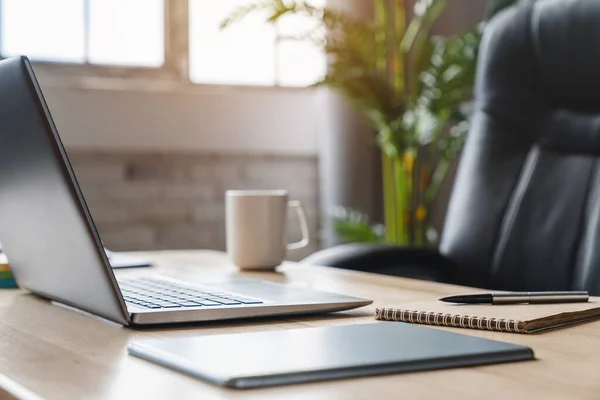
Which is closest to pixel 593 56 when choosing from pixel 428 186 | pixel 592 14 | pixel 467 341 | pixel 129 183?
pixel 592 14

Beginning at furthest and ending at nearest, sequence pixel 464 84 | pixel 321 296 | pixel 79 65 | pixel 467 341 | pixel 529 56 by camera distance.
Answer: pixel 79 65 → pixel 464 84 → pixel 529 56 → pixel 321 296 → pixel 467 341

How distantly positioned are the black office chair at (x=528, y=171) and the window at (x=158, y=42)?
1243mm

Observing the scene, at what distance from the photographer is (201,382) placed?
565 millimetres

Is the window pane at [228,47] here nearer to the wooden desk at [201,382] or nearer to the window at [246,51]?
the window at [246,51]

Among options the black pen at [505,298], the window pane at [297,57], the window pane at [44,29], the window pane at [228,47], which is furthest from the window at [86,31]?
the black pen at [505,298]

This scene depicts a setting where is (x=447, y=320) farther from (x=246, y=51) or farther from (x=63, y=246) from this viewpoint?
(x=246, y=51)

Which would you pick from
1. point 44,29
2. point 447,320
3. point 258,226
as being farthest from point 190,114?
point 447,320

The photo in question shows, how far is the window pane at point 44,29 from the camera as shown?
9.11 feet

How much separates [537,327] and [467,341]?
12cm

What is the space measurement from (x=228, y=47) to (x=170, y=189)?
0.55m

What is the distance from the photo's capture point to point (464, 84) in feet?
8.70

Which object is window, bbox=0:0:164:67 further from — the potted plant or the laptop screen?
the laptop screen

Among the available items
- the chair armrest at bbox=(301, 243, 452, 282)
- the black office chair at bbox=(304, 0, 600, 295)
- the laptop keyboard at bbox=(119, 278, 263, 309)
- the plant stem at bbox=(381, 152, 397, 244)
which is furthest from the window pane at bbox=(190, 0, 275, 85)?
the laptop keyboard at bbox=(119, 278, 263, 309)

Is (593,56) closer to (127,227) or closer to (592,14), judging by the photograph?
(592,14)
